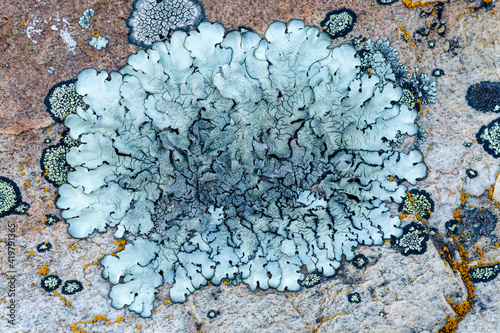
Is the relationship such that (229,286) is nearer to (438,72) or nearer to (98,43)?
(98,43)

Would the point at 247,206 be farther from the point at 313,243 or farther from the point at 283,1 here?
the point at 283,1

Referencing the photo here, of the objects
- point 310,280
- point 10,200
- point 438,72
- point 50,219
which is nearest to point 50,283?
point 50,219

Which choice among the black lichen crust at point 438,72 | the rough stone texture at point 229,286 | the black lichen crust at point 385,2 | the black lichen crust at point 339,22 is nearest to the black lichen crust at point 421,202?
the rough stone texture at point 229,286

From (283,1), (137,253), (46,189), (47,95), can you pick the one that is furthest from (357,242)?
(47,95)

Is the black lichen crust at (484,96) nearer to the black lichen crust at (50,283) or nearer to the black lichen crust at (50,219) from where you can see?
the black lichen crust at (50,219)

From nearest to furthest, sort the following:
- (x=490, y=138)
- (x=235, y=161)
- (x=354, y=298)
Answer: (x=235, y=161) → (x=354, y=298) → (x=490, y=138)

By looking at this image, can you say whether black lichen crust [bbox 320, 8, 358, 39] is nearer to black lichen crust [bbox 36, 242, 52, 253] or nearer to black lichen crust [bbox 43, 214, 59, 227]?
black lichen crust [bbox 43, 214, 59, 227]

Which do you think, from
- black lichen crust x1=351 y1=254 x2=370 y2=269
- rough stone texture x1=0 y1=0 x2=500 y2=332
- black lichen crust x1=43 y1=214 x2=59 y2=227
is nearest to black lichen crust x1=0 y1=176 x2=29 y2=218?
rough stone texture x1=0 y1=0 x2=500 y2=332
